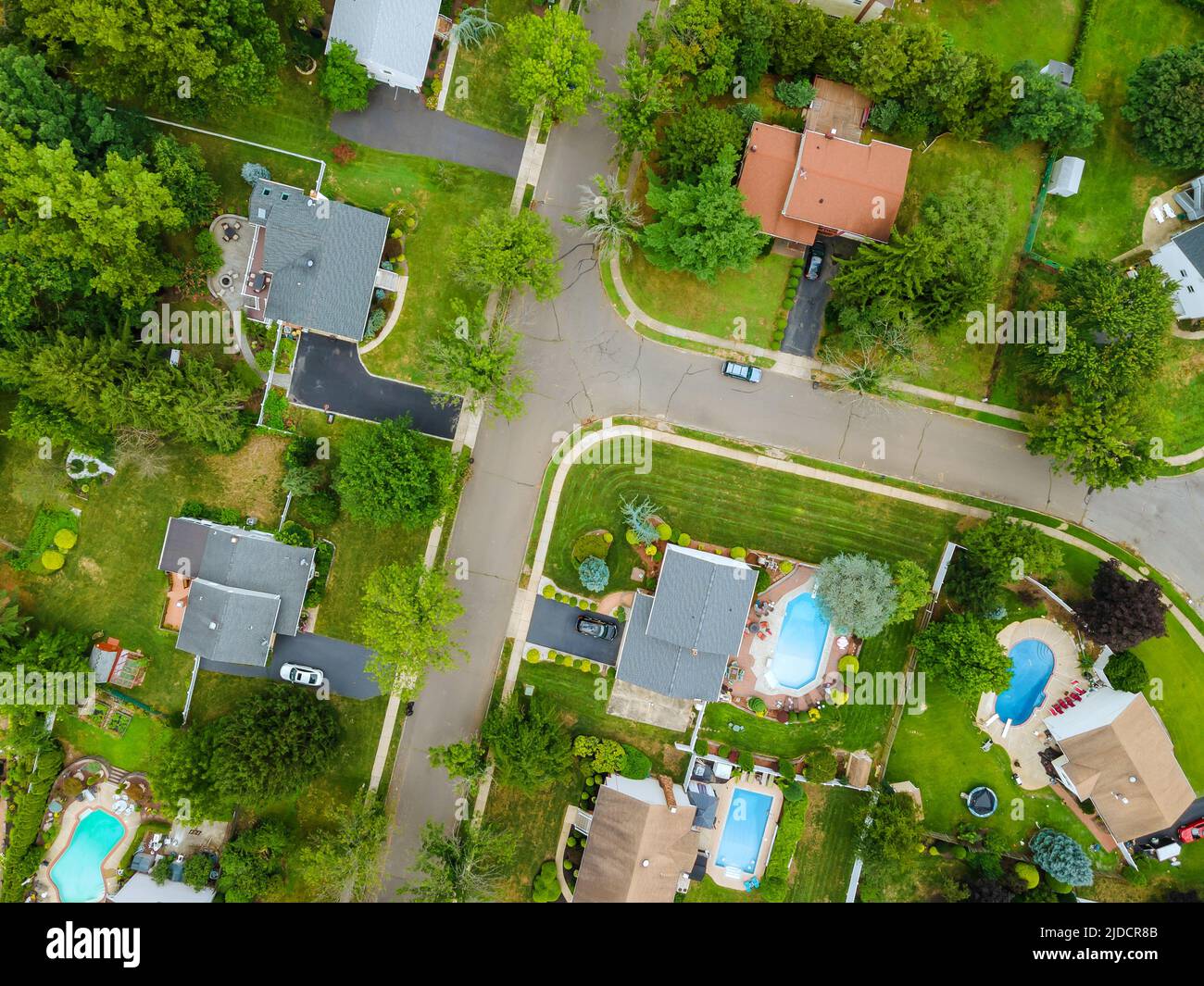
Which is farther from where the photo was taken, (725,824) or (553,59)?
(725,824)

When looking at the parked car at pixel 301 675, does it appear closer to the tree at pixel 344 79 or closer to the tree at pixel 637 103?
the tree at pixel 344 79

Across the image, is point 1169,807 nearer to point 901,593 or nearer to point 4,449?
point 901,593

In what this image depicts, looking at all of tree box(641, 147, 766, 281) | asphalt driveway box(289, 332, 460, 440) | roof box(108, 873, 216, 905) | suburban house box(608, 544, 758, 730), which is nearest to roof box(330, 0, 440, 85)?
tree box(641, 147, 766, 281)

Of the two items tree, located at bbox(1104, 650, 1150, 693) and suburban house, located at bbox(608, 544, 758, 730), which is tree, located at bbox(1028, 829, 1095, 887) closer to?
tree, located at bbox(1104, 650, 1150, 693)

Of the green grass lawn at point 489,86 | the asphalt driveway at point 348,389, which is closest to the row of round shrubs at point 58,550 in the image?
the asphalt driveway at point 348,389

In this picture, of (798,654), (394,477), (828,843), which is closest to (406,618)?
(394,477)

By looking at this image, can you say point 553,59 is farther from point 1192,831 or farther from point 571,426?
point 1192,831
